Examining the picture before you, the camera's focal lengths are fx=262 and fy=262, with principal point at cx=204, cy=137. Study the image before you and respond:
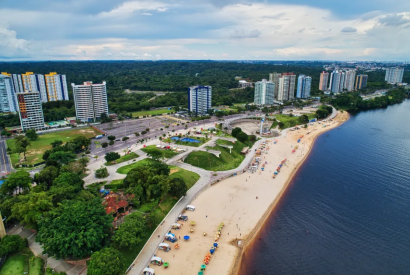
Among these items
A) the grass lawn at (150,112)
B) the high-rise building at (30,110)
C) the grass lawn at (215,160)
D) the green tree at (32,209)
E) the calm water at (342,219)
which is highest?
the high-rise building at (30,110)

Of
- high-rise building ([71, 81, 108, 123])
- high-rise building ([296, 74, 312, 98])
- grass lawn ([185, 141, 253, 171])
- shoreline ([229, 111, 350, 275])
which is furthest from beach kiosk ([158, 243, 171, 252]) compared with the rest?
high-rise building ([296, 74, 312, 98])

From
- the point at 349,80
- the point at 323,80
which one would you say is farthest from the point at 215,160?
the point at 349,80

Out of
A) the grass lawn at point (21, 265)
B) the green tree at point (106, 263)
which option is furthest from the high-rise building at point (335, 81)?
the grass lawn at point (21, 265)

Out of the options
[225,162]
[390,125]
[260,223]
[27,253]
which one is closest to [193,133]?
[225,162]

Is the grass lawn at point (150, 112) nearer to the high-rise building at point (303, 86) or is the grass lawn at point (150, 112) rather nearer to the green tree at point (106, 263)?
the high-rise building at point (303, 86)

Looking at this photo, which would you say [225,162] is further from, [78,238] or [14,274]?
[14,274]

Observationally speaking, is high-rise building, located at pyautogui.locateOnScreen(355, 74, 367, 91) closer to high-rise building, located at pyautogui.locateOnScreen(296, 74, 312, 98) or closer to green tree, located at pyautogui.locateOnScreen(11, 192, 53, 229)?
high-rise building, located at pyautogui.locateOnScreen(296, 74, 312, 98)
